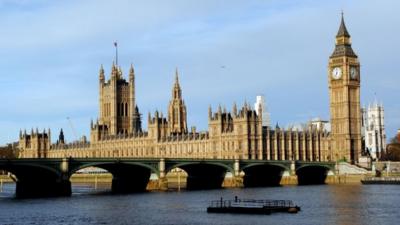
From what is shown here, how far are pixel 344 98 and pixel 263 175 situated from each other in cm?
3372

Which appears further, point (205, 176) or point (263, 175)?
point (263, 175)

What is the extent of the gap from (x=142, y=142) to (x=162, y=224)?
4987 inches

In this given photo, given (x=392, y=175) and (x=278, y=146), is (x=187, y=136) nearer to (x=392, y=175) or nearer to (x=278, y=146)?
(x=278, y=146)

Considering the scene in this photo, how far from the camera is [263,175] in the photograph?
147 metres

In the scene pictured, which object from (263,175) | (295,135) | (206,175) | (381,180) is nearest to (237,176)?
(206,175)

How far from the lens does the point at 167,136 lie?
187625 millimetres

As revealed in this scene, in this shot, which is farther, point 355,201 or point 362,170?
point 362,170

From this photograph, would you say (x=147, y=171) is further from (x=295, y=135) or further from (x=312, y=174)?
(x=295, y=135)

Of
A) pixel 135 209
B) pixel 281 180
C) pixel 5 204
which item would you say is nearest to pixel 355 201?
pixel 135 209

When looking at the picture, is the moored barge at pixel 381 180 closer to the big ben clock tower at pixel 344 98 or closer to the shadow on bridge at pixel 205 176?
the shadow on bridge at pixel 205 176

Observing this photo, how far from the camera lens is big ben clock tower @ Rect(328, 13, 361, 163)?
557 feet

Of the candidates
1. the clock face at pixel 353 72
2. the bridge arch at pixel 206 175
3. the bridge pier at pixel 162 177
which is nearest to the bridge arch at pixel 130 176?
the bridge pier at pixel 162 177

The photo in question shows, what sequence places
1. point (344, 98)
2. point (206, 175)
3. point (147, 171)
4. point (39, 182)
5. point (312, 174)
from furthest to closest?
point (344, 98), point (312, 174), point (206, 175), point (147, 171), point (39, 182)

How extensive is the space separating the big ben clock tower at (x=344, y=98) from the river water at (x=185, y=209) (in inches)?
2435
